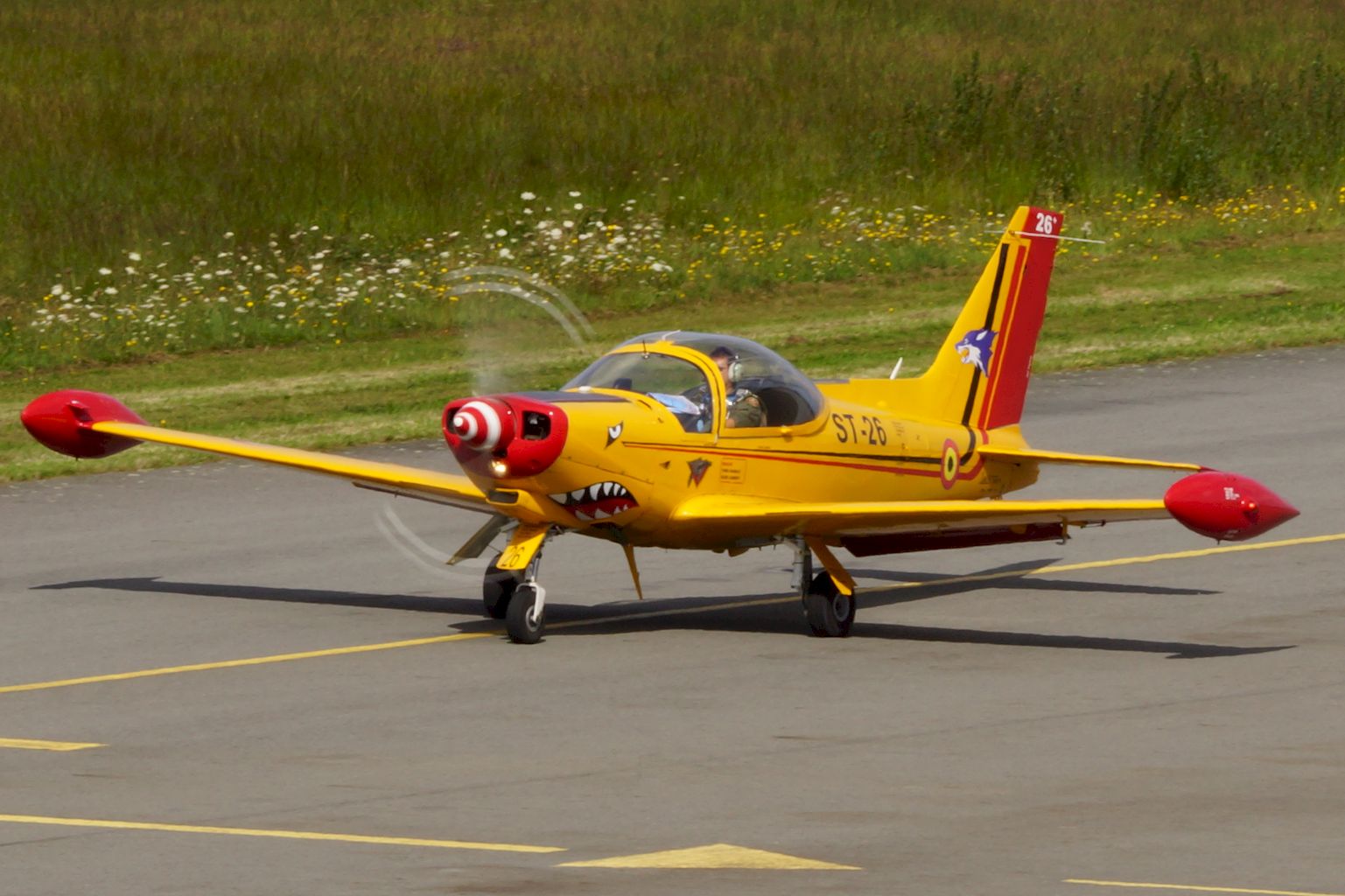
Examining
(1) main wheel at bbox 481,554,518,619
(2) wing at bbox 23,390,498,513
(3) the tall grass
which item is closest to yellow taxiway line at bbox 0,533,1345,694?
(1) main wheel at bbox 481,554,518,619

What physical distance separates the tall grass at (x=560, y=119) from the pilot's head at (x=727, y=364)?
1736 centimetres

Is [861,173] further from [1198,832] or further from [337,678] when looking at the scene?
[1198,832]

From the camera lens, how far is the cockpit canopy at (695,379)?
14.7 meters

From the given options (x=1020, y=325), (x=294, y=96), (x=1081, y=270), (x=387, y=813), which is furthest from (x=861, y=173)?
(x=387, y=813)

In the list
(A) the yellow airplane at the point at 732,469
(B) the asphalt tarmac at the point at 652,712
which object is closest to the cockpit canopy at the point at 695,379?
(A) the yellow airplane at the point at 732,469

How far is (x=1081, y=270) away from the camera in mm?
32844

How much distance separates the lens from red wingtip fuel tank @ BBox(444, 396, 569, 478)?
536 inches

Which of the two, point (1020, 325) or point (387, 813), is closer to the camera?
point (387, 813)

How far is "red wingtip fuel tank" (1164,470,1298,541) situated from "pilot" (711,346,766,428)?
10.2 feet

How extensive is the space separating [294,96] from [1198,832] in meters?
29.2

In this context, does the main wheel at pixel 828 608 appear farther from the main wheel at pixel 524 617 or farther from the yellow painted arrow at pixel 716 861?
the yellow painted arrow at pixel 716 861

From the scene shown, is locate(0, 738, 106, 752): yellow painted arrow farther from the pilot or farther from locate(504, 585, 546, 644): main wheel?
the pilot

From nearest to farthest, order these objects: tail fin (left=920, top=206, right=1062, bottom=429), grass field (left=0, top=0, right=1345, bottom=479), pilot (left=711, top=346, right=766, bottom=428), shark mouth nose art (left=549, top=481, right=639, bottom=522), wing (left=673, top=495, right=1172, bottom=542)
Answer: wing (left=673, top=495, right=1172, bottom=542), shark mouth nose art (left=549, top=481, right=639, bottom=522), pilot (left=711, top=346, right=766, bottom=428), tail fin (left=920, top=206, right=1062, bottom=429), grass field (left=0, top=0, right=1345, bottom=479)

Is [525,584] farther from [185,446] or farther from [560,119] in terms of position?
[560,119]
